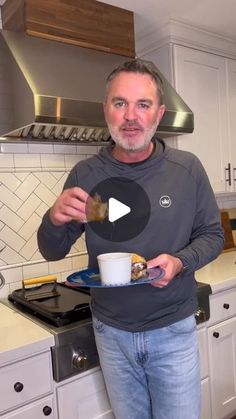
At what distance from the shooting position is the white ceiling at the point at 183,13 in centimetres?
167

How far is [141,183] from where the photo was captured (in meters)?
1.04

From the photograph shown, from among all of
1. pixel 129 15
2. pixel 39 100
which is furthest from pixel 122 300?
pixel 129 15

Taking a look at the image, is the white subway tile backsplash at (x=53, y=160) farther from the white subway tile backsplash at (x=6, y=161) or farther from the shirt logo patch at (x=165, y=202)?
the shirt logo patch at (x=165, y=202)

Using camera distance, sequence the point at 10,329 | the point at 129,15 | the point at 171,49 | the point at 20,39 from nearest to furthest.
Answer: the point at 10,329 < the point at 20,39 < the point at 129,15 < the point at 171,49

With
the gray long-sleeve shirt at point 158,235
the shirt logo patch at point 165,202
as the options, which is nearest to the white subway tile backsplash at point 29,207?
the gray long-sleeve shirt at point 158,235

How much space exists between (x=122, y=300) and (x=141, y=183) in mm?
333

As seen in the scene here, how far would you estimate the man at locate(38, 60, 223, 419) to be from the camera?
1003 mm

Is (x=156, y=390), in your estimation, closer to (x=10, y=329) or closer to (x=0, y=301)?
(x=10, y=329)

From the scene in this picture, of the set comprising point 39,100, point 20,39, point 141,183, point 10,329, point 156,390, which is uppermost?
point 20,39

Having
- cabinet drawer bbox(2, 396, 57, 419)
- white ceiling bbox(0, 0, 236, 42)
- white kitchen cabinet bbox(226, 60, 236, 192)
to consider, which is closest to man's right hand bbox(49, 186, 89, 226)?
cabinet drawer bbox(2, 396, 57, 419)

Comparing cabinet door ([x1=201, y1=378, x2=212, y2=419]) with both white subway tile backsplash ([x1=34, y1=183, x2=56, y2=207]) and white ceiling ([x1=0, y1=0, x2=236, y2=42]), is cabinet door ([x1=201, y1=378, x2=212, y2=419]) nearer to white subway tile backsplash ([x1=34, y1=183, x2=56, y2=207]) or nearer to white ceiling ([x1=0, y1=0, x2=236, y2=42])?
white subway tile backsplash ([x1=34, y1=183, x2=56, y2=207])

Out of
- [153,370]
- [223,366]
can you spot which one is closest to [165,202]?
[153,370]

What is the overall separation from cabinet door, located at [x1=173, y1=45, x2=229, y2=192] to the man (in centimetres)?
96
